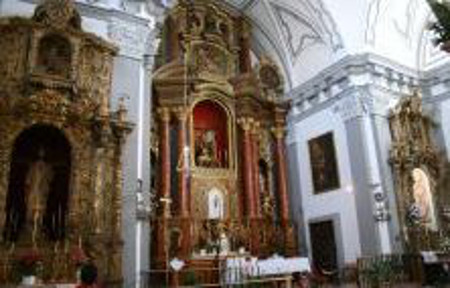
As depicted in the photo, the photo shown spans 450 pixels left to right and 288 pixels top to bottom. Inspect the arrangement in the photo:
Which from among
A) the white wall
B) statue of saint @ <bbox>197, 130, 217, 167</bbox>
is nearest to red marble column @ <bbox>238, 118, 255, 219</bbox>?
statue of saint @ <bbox>197, 130, 217, 167</bbox>

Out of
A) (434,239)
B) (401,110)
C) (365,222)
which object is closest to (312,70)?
(401,110)

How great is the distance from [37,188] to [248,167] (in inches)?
275

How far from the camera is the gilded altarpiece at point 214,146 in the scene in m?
12.9

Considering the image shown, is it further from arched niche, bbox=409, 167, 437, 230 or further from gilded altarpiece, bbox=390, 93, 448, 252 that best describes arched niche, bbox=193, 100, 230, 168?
arched niche, bbox=409, 167, 437, 230

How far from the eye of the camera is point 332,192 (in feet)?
45.2

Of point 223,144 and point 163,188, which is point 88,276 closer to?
point 163,188

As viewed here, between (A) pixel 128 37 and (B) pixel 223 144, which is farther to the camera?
(B) pixel 223 144

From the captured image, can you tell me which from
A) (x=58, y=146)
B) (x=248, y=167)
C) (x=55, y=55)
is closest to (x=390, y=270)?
(x=248, y=167)

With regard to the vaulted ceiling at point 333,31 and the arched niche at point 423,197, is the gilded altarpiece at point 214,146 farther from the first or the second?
the arched niche at point 423,197

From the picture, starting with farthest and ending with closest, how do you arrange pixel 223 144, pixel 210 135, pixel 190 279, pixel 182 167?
pixel 223 144 < pixel 210 135 < pixel 182 167 < pixel 190 279

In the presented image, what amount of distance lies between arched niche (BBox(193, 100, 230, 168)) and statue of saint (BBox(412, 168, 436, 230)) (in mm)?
5888

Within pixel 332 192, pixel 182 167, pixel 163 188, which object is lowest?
pixel 332 192

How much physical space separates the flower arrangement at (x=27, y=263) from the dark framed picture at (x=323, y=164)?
8935 mm

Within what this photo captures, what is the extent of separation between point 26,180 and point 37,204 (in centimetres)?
61
